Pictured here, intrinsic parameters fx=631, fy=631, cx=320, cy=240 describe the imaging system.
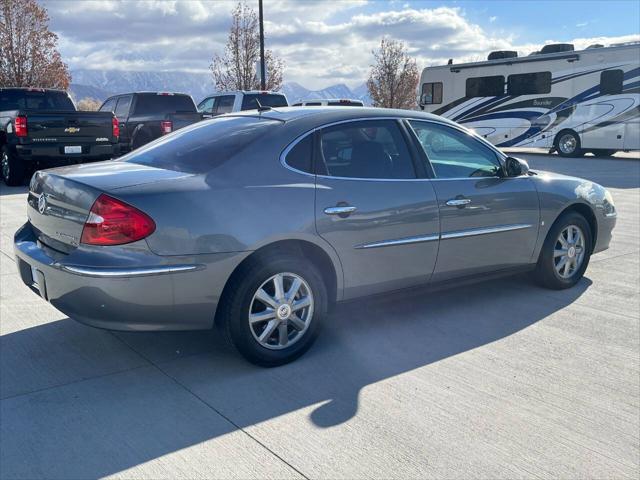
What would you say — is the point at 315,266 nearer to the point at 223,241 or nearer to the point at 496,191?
the point at 223,241

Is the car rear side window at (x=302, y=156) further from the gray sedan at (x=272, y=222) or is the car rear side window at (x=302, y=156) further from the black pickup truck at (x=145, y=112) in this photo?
the black pickup truck at (x=145, y=112)

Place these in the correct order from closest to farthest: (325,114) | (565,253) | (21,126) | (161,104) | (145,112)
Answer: (325,114), (565,253), (21,126), (145,112), (161,104)

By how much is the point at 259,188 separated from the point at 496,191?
2.10 metres

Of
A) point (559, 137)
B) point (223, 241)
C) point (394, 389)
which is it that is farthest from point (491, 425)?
point (559, 137)

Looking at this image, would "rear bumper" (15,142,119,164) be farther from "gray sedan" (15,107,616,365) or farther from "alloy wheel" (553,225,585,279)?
"alloy wheel" (553,225,585,279)

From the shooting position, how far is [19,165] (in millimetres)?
12000

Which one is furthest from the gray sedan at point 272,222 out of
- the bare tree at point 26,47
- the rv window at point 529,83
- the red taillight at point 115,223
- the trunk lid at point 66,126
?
the bare tree at point 26,47

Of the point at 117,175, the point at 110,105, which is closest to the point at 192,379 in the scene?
the point at 117,175

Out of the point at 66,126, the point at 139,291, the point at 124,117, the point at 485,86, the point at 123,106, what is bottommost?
the point at 139,291

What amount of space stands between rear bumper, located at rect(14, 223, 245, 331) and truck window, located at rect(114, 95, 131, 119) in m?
12.1

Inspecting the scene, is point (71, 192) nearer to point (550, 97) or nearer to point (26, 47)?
point (550, 97)

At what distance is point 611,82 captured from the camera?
19.0 m

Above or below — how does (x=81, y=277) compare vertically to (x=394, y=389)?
above

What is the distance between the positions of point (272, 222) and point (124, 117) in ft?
40.8
